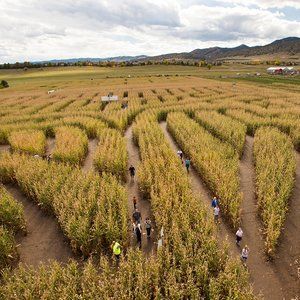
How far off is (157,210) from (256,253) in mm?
6578

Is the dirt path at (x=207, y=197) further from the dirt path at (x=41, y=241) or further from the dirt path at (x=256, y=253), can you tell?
the dirt path at (x=41, y=241)

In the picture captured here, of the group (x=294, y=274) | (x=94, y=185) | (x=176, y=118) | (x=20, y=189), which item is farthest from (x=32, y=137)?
(x=294, y=274)

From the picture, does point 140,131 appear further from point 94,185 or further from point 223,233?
point 223,233

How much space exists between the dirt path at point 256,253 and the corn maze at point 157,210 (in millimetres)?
80

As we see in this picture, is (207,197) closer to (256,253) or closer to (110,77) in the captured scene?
(256,253)

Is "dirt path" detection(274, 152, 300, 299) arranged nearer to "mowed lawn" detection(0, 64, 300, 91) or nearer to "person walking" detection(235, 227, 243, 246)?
"person walking" detection(235, 227, 243, 246)

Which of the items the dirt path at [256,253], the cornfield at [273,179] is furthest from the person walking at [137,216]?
the cornfield at [273,179]

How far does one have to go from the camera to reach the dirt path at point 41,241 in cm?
1761

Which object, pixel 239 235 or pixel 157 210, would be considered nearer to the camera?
pixel 239 235

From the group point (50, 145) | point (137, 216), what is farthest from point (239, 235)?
point (50, 145)

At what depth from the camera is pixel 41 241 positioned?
19.1m

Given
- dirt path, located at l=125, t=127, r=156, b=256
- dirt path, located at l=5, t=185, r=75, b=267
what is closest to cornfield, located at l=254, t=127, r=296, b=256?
dirt path, located at l=125, t=127, r=156, b=256

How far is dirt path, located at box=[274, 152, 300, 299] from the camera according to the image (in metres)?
14.9

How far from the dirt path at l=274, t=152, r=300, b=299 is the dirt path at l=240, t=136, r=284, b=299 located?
0.99ft
